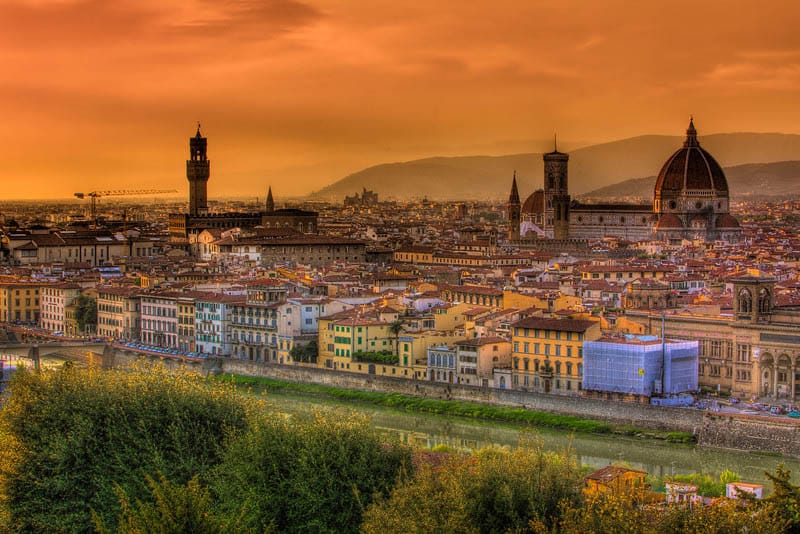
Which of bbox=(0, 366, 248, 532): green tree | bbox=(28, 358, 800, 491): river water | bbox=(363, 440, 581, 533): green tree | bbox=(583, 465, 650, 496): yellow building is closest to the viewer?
bbox=(363, 440, 581, 533): green tree

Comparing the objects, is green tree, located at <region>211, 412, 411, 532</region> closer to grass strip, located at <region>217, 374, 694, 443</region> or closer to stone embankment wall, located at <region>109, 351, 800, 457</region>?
grass strip, located at <region>217, 374, 694, 443</region>

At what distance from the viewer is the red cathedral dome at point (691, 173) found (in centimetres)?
8444

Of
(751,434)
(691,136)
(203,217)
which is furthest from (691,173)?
(751,434)

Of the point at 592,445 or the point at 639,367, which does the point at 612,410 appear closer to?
the point at 639,367

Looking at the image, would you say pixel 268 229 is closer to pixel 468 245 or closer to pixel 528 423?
pixel 468 245

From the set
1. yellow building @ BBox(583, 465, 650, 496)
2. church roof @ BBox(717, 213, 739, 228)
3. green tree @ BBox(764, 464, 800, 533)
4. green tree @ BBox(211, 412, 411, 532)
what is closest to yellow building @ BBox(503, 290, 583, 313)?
yellow building @ BBox(583, 465, 650, 496)

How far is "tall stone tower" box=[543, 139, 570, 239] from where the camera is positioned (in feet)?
287

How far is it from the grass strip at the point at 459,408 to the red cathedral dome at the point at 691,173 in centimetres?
5263

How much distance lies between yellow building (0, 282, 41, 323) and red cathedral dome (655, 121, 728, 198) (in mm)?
45449

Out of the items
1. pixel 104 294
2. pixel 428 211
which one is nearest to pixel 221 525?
pixel 104 294

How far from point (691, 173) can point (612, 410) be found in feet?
191

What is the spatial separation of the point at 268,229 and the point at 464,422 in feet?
160

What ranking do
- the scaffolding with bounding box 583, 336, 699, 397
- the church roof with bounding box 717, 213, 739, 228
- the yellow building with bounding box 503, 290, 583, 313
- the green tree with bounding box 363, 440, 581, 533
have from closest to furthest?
1. the green tree with bounding box 363, 440, 581, 533
2. the scaffolding with bounding box 583, 336, 699, 397
3. the yellow building with bounding box 503, 290, 583, 313
4. the church roof with bounding box 717, 213, 739, 228

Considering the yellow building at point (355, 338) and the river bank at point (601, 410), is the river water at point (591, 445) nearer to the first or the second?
the river bank at point (601, 410)
